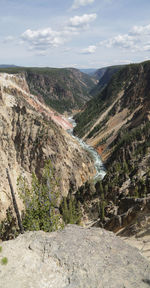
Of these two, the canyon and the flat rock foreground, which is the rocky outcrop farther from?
the flat rock foreground

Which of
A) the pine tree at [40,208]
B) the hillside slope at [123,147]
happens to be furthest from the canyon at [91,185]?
the pine tree at [40,208]

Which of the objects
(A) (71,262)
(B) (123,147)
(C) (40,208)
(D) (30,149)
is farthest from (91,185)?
(A) (71,262)

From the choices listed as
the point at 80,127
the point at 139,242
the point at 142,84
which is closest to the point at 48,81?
the point at 80,127

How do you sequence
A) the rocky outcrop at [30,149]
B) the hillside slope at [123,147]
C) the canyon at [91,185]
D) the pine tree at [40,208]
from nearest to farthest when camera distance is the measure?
the canyon at [91,185]
the pine tree at [40,208]
the hillside slope at [123,147]
the rocky outcrop at [30,149]

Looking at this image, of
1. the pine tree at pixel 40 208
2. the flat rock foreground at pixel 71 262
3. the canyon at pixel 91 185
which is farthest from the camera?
the pine tree at pixel 40 208

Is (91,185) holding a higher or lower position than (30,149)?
lower

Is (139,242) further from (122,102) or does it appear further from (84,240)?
(122,102)

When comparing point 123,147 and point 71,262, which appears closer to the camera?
point 71,262

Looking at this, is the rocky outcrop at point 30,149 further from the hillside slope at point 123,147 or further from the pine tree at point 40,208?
the pine tree at point 40,208

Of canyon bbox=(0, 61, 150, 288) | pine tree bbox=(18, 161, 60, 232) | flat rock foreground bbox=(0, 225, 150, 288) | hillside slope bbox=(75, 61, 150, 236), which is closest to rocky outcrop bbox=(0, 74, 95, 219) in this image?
canyon bbox=(0, 61, 150, 288)

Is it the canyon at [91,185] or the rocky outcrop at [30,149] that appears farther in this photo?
the rocky outcrop at [30,149]

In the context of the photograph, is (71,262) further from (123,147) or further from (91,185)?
(123,147)
